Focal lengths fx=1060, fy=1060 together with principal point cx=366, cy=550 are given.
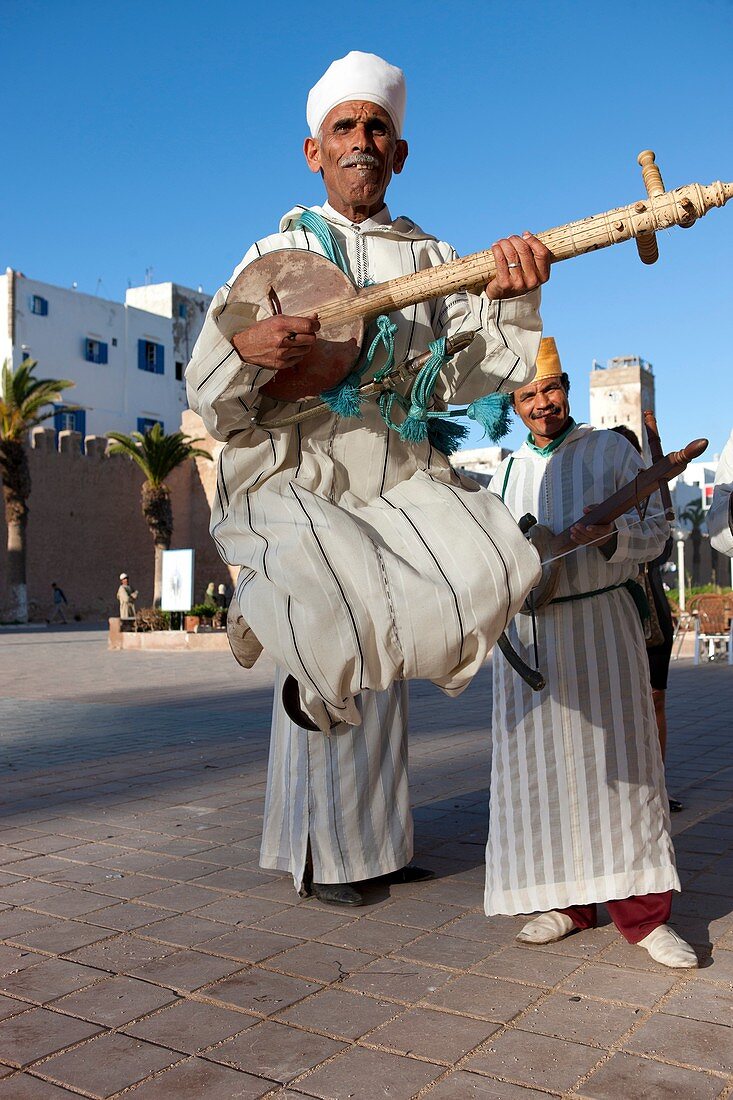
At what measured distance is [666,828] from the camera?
3164 mm

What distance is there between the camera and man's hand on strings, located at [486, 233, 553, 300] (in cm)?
221

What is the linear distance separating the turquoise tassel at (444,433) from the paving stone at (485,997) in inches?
54.2

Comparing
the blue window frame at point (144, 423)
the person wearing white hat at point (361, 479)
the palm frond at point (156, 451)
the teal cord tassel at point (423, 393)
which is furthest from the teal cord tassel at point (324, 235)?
the blue window frame at point (144, 423)

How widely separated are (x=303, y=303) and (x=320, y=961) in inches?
71.6

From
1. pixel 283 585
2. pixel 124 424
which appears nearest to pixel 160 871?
pixel 283 585

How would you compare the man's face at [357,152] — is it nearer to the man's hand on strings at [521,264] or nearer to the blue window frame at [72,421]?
the man's hand on strings at [521,264]

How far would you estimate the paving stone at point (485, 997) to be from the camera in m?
2.60

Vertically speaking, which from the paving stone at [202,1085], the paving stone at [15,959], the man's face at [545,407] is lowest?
the paving stone at [202,1085]

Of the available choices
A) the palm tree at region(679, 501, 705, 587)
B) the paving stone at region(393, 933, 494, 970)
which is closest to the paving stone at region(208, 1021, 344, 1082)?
the paving stone at region(393, 933, 494, 970)

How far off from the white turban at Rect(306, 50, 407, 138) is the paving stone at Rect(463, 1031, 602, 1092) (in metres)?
2.19

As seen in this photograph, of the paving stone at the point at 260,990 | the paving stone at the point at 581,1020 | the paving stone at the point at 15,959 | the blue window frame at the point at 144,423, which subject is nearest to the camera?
the paving stone at the point at 581,1020

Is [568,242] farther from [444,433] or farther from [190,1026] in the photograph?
[190,1026]

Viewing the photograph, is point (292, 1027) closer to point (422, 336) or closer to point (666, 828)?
point (666, 828)

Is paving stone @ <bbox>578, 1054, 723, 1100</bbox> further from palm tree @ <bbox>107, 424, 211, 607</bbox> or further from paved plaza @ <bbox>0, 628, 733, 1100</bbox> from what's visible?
palm tree @ <bbox>107, 424, 211, 607</bbox>
